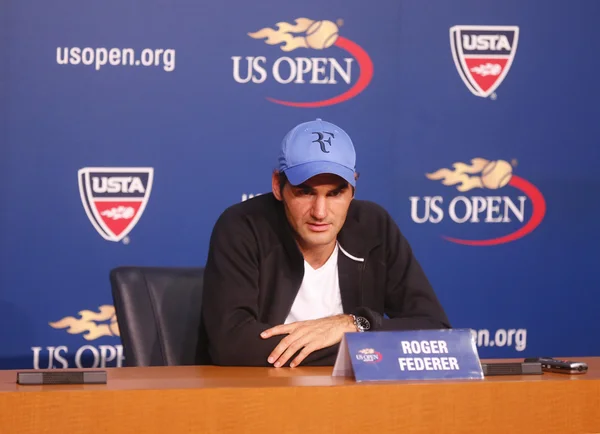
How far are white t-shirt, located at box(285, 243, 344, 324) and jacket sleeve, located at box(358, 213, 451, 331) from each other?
16cm

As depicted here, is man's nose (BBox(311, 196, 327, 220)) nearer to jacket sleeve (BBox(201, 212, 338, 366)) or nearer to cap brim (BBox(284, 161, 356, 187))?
cap brim (BBox(284, 161, 356, 187))

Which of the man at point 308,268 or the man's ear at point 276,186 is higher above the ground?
the man's ear at point 276,186

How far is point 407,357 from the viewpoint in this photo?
169 cm

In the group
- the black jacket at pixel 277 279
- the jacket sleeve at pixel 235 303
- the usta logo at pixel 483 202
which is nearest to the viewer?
the jacket sleeve at pixel 235 303

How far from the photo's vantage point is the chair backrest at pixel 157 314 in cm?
246

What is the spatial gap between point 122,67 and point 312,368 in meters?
1.99

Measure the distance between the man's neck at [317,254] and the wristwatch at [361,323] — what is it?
0.28 metres

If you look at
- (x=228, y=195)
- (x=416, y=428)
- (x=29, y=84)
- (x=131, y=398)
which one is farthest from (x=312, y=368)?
(x=29, y=84)

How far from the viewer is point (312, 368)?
200 cm

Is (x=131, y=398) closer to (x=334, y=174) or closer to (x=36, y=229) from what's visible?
(x=334, y=174)

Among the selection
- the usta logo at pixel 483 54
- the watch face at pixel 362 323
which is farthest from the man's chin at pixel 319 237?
the usta logo at pixel 483 54

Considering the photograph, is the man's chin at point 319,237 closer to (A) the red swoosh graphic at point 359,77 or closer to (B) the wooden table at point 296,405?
(B) the wooden table at point 296,405

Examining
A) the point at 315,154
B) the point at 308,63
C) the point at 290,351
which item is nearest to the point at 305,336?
the point at 290,351

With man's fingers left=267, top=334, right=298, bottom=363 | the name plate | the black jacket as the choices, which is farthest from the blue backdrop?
the name plate
